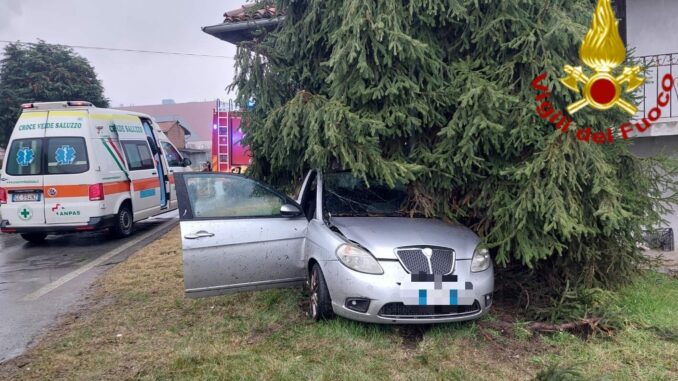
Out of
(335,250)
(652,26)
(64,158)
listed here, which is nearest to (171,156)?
(64,158)

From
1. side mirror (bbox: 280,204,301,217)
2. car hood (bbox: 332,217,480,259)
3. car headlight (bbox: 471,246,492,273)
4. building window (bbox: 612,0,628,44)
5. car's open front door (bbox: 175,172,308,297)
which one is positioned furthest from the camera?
building window (bbox: 612,0,628,44)

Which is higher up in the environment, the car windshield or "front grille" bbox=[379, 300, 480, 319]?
the car windshield

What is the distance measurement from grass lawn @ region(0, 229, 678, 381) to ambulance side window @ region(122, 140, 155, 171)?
5531 mm

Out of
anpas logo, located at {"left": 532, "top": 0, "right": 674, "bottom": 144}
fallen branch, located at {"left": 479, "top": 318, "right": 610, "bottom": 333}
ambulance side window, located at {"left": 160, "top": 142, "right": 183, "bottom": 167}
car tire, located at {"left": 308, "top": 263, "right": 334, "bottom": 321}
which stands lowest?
fallen branch, located at {"left": 479, "top": 318, "right": 610, "bottom": 333}

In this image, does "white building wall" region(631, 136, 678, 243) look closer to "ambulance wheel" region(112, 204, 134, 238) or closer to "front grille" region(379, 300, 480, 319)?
"front grille" region(379, 300, 480, 319)

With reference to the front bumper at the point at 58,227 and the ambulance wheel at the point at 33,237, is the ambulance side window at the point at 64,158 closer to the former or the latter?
the front bumper at the point at 58,227

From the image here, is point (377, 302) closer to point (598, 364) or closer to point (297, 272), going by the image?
point (297, 272)

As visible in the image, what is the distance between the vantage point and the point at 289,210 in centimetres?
540

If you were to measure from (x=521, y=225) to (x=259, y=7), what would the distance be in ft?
13.1

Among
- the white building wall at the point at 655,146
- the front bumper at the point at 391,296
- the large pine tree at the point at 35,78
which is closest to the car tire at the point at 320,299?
the front bumper at the point at 391,296

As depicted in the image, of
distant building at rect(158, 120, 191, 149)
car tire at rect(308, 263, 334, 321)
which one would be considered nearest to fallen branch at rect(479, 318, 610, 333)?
car tire at rect(308, 263, 334, 321)

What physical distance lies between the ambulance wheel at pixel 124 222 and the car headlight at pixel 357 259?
696 cm

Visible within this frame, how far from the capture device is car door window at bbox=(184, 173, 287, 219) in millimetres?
5430

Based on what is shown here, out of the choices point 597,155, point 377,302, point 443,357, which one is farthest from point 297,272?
point 597,155
